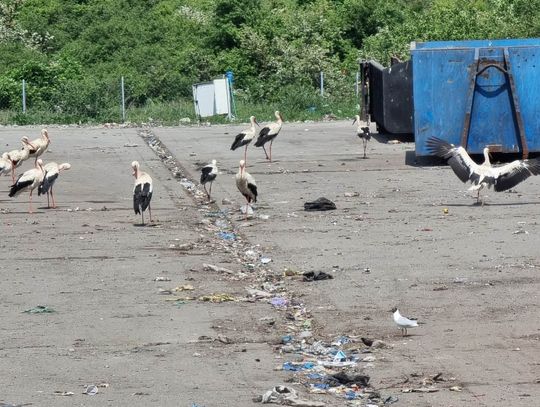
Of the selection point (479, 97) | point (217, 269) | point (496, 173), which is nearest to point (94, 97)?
point (479, 97)

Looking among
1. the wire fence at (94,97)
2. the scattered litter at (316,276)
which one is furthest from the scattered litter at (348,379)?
the wire fence at (94,97)

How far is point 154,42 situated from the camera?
42.3m

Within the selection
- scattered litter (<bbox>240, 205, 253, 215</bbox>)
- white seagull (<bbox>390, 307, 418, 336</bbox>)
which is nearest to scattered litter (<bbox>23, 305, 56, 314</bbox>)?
white seagull (<bbox>390, 307, 418, 336</bbox>)

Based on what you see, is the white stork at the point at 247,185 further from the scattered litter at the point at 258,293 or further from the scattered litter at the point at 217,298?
the scattered litter at the point at 217,298

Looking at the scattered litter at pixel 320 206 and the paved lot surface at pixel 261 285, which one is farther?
the scattered litter at pixel 320 206

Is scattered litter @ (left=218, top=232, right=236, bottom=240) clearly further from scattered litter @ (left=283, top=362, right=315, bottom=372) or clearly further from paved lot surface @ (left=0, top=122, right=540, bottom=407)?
scattered litter @ (left=283, top=362, right=315, bottom=372)

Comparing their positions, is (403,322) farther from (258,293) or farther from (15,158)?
(15,158)

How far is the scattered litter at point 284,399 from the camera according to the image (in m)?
7.81

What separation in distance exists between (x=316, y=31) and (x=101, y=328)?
102 ft

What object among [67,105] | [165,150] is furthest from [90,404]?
[67,105]

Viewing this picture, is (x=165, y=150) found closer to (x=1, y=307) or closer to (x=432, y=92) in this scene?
(x=432, y=92)

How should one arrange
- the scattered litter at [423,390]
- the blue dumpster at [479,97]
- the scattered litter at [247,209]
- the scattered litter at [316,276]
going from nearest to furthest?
the scattered litter at [423,390]
the scattered litter at [316,276]
the scattered litter at [247,209]
the blue dumpster at [479,97]

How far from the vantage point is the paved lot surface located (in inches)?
337

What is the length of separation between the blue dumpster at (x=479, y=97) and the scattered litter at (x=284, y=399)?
14.9 metres
